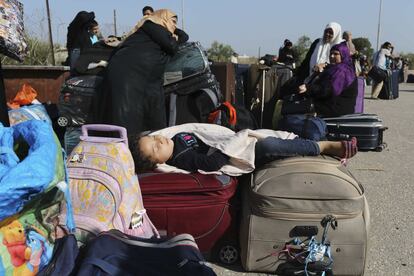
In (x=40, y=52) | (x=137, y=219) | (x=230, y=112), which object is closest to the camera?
(x=137, y=219)

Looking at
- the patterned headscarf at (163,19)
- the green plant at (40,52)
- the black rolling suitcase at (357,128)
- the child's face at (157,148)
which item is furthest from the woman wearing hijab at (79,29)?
the child's face at (157,148)

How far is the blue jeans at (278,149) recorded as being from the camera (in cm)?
315

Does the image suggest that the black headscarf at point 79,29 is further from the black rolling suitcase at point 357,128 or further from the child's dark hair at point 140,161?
the child's dark hair at point 140,161

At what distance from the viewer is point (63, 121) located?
13.1 feet

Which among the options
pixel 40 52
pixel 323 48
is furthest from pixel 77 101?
pixel 40 52

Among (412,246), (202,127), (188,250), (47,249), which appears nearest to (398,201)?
(412,246)

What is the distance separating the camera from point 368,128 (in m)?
5.49

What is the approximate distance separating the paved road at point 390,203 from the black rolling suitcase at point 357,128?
231 mm

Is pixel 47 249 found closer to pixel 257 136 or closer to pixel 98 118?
pixel 257 136

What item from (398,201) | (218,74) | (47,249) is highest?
(218,74)

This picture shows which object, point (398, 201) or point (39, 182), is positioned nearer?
point (39, 182)

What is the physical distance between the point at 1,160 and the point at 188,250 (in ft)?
2.93

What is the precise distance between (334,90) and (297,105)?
1.49ft

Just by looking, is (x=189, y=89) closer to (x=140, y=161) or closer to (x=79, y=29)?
(x=140, y=161)
